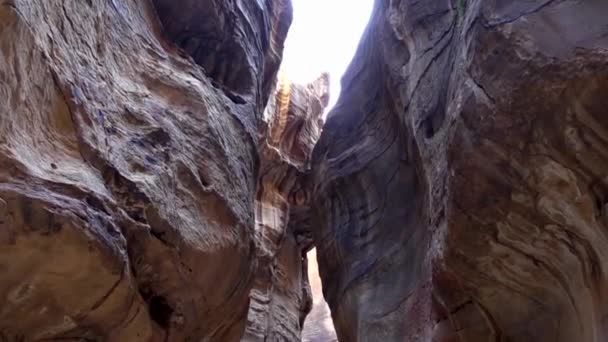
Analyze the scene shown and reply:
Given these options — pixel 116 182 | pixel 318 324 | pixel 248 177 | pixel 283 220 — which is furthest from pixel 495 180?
pixel 318 324

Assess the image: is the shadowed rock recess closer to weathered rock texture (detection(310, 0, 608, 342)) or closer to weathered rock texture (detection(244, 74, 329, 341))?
weathered rock texture (detection(310, 0, 608, 342))

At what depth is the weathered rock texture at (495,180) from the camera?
353 centimetres

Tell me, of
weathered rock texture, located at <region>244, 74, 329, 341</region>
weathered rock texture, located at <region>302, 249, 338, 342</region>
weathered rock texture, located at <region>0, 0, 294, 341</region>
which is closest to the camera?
weathered rock texture, located at <region>0, 0, 294, 341</region>

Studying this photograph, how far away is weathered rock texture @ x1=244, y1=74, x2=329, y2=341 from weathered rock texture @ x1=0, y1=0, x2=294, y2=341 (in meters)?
3.76

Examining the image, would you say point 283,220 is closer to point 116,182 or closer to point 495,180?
point 116,182

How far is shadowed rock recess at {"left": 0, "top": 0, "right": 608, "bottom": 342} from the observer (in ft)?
11.3

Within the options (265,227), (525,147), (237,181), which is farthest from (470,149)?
(265,227)

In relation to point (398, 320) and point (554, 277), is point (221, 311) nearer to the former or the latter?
point (398, 320)

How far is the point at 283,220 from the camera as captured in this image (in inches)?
402

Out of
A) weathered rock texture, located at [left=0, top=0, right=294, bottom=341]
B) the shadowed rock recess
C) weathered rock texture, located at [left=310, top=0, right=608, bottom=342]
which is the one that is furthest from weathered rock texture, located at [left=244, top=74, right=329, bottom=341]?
weathered rock texture, located at [left=0, top=0, right=294, bottom=341]

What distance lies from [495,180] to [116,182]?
1966 millimetres

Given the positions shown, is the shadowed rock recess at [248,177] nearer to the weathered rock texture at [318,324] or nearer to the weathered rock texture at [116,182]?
the weathered rock texture at [116,182]

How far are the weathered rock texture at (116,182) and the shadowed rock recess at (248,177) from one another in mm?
12

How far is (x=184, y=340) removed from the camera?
15.3 feet
